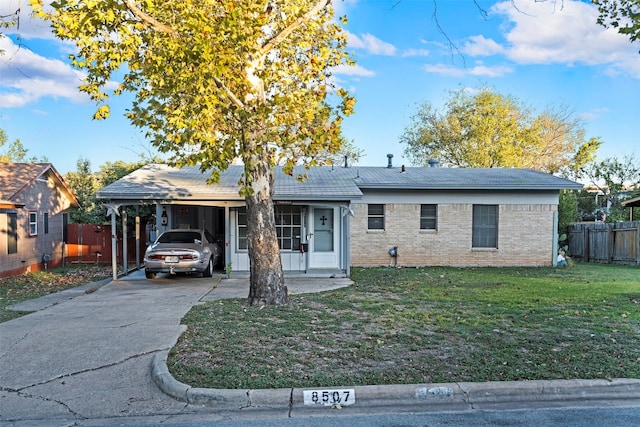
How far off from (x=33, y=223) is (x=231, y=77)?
45.9ft

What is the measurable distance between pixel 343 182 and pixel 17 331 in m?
11.2

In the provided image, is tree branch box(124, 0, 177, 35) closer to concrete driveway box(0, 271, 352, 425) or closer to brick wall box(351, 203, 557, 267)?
concrete driveway box(0, 271, 352, 425)

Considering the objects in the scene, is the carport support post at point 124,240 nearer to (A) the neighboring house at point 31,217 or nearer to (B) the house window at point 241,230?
(B) the house window at point 241,230

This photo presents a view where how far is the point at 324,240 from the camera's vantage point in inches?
650

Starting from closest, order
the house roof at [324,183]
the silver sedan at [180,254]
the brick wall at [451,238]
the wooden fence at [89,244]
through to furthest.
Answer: the silver sedan at [180,254] < the house roof at [324,183] < the brick wall at [451,238] < the wooden fence at [89,244]

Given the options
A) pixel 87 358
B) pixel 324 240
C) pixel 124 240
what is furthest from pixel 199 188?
pixel 87 358

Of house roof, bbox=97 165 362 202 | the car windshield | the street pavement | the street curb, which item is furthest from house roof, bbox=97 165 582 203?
the street curb

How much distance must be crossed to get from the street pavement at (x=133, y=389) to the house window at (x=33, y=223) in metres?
11.4

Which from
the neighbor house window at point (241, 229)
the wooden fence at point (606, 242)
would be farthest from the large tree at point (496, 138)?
the neighbor house window at point (241, 229)

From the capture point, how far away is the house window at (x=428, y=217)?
19.3 metres

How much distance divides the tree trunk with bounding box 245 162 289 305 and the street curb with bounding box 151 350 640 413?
3927 millimetres

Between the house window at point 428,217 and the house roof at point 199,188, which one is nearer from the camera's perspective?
the house roof at point 199,188

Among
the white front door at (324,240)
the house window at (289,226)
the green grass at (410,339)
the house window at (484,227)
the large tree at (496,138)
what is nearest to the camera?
the green grass at (410,339)

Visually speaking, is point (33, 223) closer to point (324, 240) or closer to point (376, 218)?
point (324, 240)
